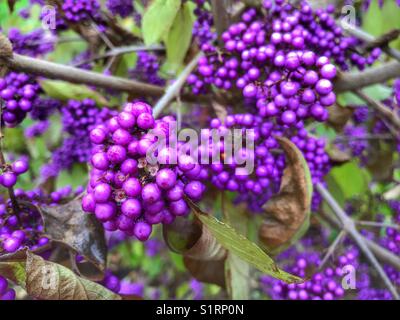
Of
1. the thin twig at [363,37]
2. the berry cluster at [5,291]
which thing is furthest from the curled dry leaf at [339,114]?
the berry cluster at [5,291]

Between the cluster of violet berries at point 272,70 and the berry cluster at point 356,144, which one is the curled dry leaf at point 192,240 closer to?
the cluster of violet berries at point 272,70

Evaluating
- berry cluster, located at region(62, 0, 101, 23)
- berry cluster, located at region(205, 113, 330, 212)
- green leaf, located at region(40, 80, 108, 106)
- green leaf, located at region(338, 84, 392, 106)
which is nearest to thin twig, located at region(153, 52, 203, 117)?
berry cluster, located at region(205, 113, 330, 212)

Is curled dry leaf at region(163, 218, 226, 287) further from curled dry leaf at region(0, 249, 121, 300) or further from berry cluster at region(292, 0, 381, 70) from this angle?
berry cluster at region(292, 0, 381, 70)

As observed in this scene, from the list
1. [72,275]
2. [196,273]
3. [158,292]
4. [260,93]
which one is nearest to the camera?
[72,275]

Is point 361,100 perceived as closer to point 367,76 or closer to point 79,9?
point 367,76

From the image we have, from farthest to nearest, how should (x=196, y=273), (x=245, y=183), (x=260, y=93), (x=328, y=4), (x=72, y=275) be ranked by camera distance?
(x=328, y=4), (x=196, y=273), (x=245, y=183), (x=260, y=93), (x=72, y=275)

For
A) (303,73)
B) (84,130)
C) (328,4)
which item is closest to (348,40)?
(328,4)

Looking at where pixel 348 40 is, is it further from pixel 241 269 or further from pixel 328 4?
pixel 241 269

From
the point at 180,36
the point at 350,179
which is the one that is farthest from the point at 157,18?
the point at 350,179
